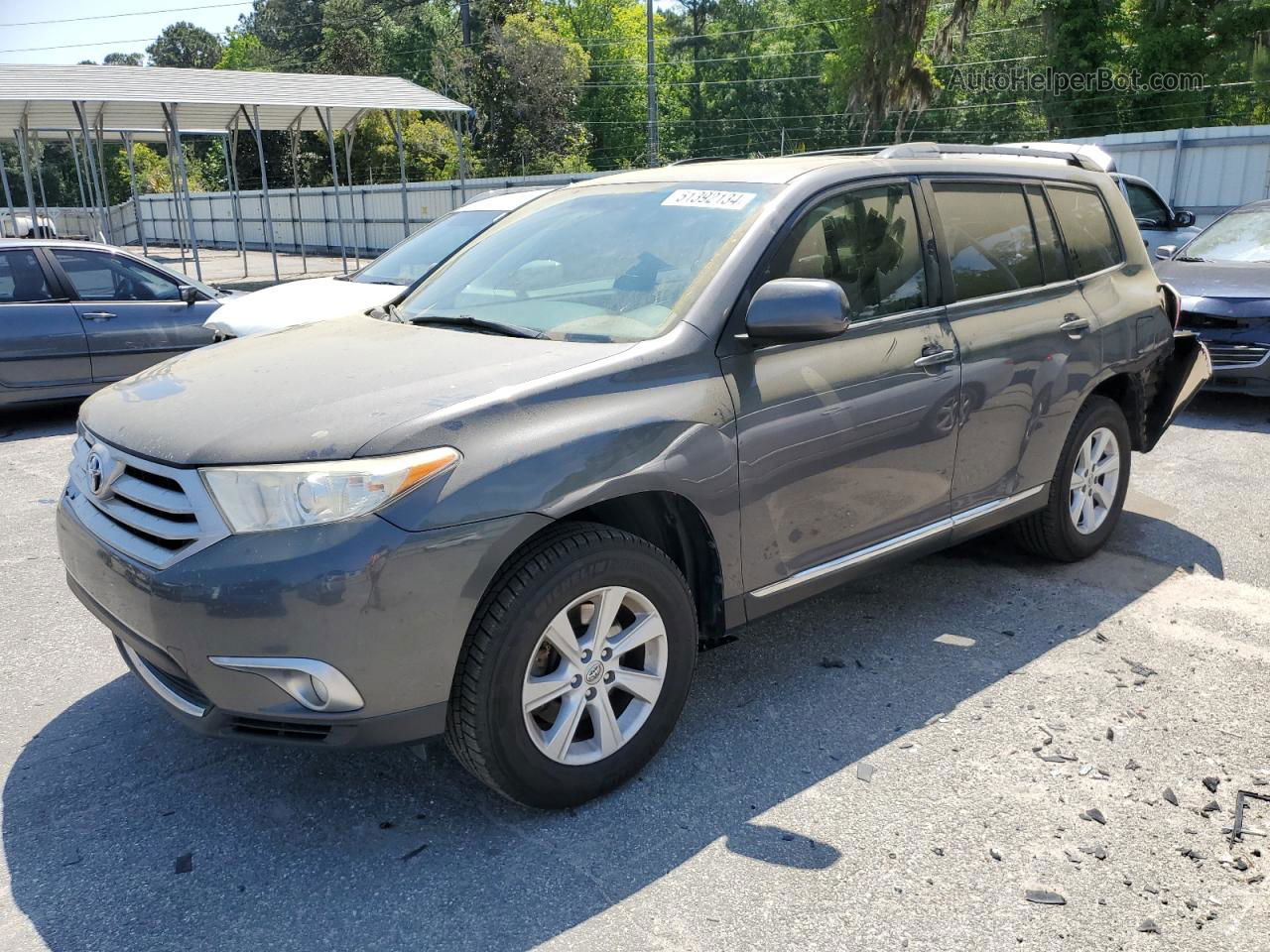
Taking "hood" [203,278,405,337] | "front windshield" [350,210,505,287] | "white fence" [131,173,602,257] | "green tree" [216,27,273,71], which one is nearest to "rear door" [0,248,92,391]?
"hood" [203,278,405,337]

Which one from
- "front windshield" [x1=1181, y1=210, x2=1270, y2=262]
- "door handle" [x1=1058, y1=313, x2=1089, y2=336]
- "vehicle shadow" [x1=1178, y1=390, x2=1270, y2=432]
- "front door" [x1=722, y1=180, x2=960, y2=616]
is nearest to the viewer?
"front door" [x1=722, y1=180, x2=960, y2=616]

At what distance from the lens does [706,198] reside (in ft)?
12.3

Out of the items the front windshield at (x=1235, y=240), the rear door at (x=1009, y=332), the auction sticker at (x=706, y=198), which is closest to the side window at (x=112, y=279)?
the auction sticker at (x=706, y=198)

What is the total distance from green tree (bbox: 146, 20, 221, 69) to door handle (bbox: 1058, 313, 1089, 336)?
103m

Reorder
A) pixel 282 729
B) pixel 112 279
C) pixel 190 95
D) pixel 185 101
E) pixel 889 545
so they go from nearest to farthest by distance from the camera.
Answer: pixel 282 729
pixel 889 545
pixel 112 279
pixel 185 101
pixel 190 95

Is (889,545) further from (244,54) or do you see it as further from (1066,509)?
(244,54)

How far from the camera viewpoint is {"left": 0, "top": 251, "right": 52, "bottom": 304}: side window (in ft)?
27.5

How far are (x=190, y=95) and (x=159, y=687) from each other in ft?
61.7

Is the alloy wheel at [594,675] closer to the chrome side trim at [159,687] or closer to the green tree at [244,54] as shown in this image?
the chrome side trim at [159,687]

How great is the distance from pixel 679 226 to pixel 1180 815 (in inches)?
96.4

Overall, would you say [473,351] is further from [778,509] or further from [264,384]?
[778,509]

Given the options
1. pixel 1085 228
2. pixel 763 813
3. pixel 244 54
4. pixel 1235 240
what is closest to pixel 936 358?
pixel 1085 228

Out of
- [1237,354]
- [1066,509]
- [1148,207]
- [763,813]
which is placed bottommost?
[763,813]

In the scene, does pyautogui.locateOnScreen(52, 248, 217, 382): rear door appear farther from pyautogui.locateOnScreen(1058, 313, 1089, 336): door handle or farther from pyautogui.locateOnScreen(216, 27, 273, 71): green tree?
pyautogui.locateOnScreen(216, 27, 273, 71): green tree
